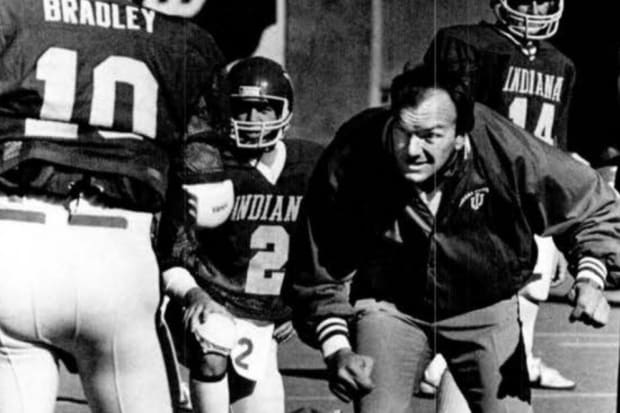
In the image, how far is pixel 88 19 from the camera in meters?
3.50

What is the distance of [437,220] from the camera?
12.8ft

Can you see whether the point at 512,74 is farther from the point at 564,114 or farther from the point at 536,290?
the point at 536,290

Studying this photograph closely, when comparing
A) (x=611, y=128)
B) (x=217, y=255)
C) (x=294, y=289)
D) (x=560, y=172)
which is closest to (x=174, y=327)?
(x=217, y=255)

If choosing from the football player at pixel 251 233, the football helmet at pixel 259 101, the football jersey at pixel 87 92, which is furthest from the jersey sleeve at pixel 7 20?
the football helmet at pixel 259 101

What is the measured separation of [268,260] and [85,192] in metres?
1.40

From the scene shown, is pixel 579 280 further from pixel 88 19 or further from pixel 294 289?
pixel 88 19

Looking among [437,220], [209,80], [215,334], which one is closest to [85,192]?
[209,80]

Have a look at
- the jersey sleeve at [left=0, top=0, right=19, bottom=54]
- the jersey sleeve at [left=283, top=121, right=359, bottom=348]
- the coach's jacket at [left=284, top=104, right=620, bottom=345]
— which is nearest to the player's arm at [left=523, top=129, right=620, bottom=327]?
the coach's jacket at [left=284, top=104, right=620, bottom=345]

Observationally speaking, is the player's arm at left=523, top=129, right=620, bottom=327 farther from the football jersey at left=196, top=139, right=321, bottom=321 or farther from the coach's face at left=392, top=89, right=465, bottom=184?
the football jersey at left=196, top=139, right=321, bottom=321

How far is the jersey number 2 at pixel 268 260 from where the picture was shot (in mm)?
4766

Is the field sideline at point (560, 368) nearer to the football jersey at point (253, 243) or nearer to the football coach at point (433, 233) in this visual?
the football jersey at point (253, 243)

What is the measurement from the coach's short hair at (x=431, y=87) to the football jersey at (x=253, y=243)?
833 mm

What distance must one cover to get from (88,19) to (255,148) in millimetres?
1300

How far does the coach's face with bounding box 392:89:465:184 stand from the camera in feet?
12.6
